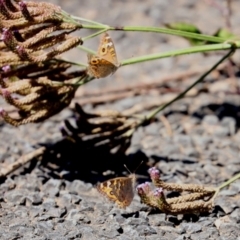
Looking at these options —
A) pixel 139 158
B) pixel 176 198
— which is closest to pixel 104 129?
pixel 139 158

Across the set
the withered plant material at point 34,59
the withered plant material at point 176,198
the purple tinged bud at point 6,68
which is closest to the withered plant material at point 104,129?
the withered plant material at point 34,59

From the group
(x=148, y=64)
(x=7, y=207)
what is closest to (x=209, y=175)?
(x=7, y=207)

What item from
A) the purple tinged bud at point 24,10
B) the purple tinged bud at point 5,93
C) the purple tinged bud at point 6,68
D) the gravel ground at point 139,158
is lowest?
the gravel ground at point 139,158

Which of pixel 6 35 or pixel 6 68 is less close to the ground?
pixel 6 35

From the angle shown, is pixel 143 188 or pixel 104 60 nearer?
pixel 143 188

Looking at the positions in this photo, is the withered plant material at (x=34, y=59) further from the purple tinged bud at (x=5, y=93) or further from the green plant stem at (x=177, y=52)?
the green plant stem at (x=177, y=52)

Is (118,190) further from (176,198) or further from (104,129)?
(104,129)

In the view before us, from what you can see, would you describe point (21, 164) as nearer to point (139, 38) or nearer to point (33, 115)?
point (33, 115)
